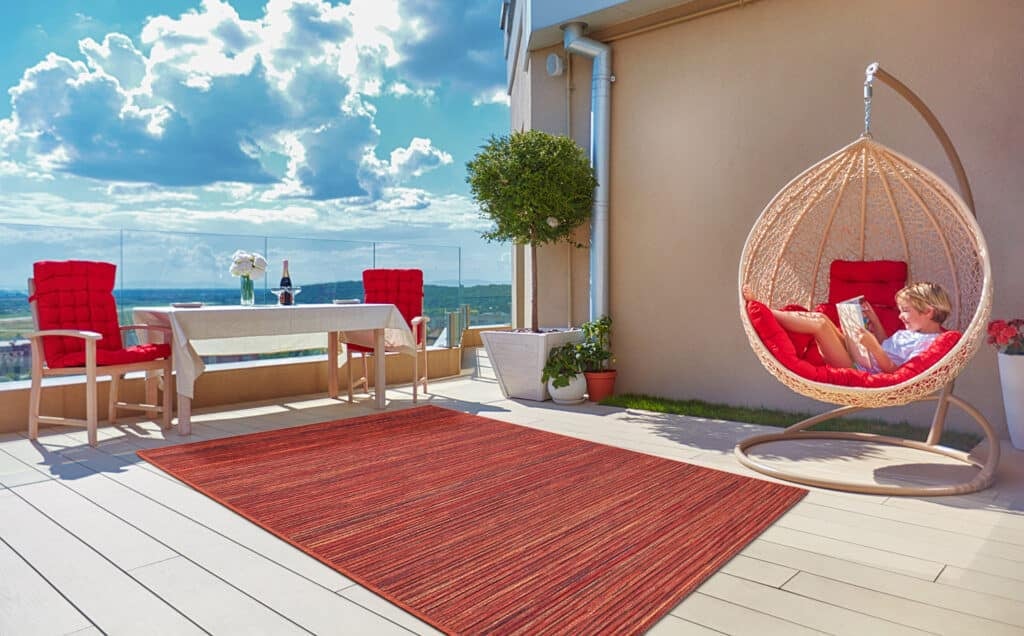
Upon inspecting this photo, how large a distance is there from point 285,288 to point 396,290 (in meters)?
1.09

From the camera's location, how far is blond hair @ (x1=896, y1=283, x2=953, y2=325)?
3279 millimetres

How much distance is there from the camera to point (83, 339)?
391 cm

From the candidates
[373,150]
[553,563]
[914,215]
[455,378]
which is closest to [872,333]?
[914,215]

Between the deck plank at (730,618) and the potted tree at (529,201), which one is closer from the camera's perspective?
the deck plank at (730,618)

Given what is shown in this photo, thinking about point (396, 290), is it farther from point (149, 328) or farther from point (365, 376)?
point (149, 328)

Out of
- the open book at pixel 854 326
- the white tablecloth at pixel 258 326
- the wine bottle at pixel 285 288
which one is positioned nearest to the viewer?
the open book at pixel 854 326

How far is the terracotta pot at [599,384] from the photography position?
→ 17.5 feet

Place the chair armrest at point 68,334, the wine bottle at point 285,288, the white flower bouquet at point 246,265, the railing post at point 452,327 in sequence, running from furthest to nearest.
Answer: the railing post at point 452,327 < the wine bottle at point 285,288 < the white flower bouquet at point 246,265 < the chair armrest at point 68,334

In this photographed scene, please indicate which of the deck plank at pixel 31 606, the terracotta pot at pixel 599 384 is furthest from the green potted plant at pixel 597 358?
the deck plank at pixel 31 606

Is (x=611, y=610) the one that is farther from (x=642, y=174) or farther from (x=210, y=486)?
(x=642, y=174)

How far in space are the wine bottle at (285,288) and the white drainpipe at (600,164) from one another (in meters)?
2.39

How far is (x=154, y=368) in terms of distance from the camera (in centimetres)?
397

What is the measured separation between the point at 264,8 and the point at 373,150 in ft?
21.0

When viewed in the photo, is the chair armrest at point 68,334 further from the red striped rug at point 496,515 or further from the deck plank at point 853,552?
the deck plank at point 853,552
